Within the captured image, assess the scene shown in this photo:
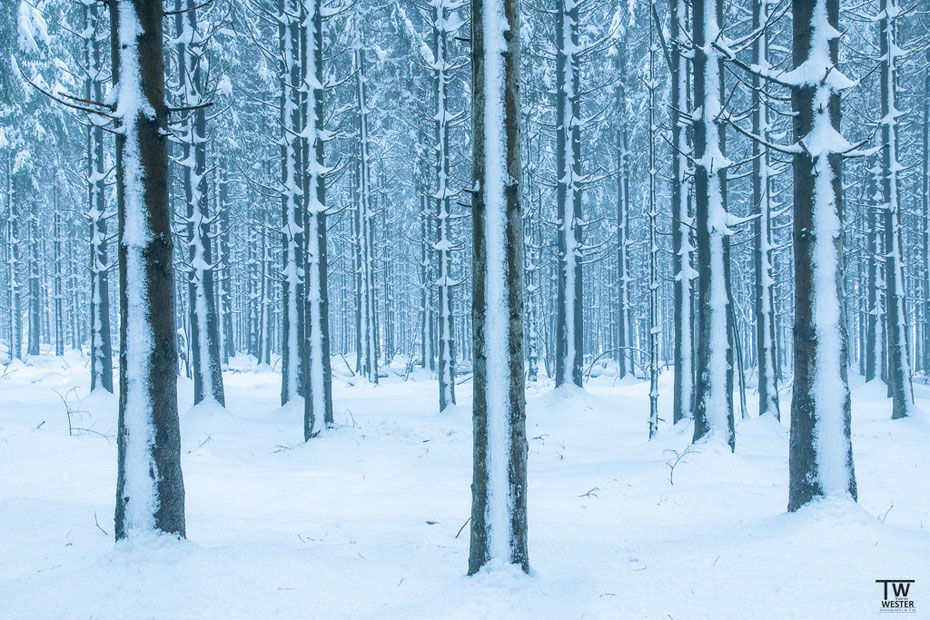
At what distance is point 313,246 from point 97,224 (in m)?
7.43

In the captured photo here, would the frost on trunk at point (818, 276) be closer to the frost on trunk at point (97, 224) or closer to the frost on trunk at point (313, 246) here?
the frost on trunk at point (313, 246)

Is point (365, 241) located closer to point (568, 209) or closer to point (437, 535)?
point (568, 209)

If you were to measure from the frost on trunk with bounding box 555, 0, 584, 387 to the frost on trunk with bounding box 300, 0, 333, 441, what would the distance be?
6.68 meters

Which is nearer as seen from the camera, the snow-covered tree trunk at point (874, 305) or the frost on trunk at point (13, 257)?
the snow-covered tree trunk at point (874, 305)

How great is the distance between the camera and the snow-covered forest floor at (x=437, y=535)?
3.56m

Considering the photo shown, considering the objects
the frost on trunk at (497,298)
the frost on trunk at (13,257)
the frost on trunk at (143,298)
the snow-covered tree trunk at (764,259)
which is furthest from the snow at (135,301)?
the frost on trunk at (13,257)

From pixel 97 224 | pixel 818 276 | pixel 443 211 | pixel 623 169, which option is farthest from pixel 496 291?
pixel 623 169

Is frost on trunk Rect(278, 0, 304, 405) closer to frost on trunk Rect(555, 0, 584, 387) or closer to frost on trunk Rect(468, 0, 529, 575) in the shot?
frost on trunk Rect(555, 0, 584, 387)

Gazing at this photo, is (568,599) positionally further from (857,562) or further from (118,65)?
(118,65)

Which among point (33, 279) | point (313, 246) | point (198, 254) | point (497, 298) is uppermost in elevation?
point (33, 279)

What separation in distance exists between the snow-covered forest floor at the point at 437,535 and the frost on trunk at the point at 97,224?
3689 mm

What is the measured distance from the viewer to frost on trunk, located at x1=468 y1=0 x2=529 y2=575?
3783mm

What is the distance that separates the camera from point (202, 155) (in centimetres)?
1371

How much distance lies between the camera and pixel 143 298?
4.10 metres
